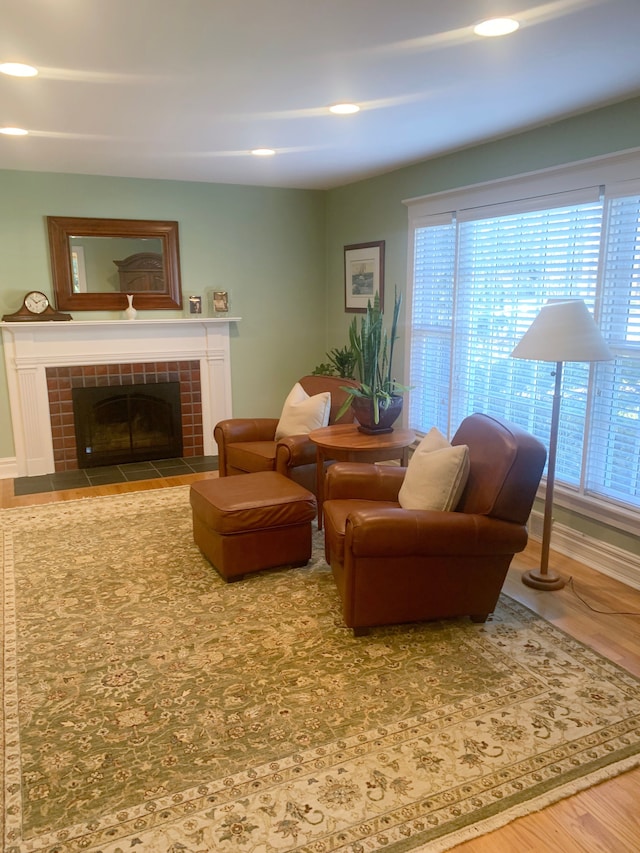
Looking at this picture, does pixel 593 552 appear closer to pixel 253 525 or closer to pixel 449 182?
pixel 253 525

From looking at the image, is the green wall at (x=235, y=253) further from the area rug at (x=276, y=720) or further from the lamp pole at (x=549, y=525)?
the lamp pole at (x=549, y=525)

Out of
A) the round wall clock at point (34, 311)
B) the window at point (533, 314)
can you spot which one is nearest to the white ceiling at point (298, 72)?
the window at point (533, 314)

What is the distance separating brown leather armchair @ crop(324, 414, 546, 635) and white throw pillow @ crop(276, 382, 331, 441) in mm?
1397

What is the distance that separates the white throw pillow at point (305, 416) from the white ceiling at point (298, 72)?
1638mm

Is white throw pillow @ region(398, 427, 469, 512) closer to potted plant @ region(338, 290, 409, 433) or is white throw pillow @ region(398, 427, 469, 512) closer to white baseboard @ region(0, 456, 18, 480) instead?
potted plant @ region(338, 290, 409, 433)

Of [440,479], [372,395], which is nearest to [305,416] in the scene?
[372,395]

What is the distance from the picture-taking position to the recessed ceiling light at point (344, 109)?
305 cm

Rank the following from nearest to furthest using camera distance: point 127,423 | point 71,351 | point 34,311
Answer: point 34,311 < point 71,351 < point 127,423

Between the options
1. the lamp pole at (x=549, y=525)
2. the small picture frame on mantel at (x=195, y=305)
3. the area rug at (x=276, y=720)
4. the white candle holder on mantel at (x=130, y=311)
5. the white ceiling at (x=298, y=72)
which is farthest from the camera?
the small picture frame on mantel at (x=195, y=305)

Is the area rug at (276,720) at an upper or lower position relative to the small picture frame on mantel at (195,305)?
lower

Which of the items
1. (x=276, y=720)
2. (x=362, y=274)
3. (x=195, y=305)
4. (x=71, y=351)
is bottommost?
(x=276, y=720)

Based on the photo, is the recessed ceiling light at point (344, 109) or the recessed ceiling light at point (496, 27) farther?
the recessed ceiling light at point (344, 109)

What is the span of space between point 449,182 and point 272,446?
7.21 ft

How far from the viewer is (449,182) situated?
14.1 ft
